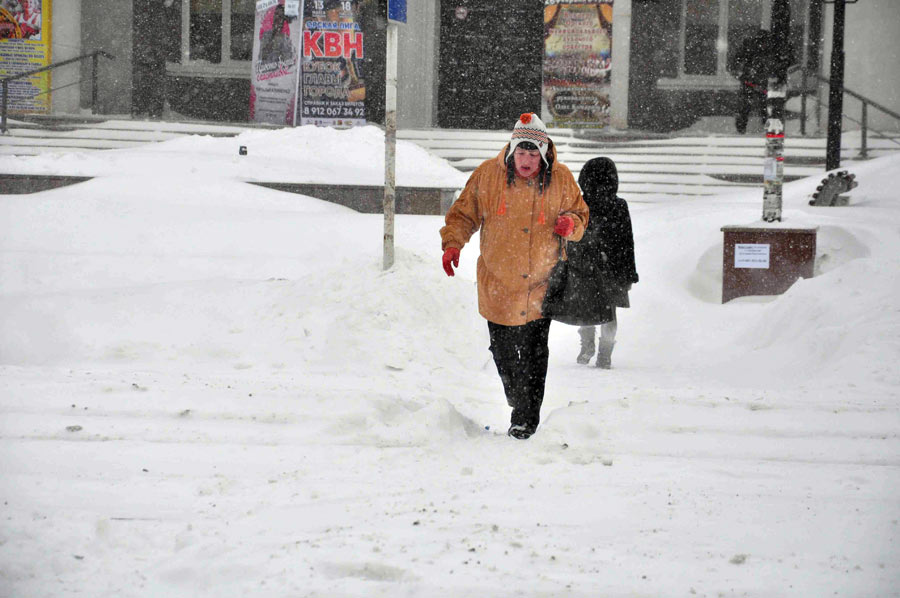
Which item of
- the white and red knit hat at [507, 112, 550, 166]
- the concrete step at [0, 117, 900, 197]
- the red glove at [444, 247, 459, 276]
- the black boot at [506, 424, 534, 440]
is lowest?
the black boot at [506, 424, 534, 440]

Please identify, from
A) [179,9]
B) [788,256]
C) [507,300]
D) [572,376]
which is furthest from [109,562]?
[179,9]

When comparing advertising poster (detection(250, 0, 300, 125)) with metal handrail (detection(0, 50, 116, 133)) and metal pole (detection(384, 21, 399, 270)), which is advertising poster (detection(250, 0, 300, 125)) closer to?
metal handrail (detection(0, 50, 116, 133))

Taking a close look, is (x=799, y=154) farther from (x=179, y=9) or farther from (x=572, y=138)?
(x=179, y=9)

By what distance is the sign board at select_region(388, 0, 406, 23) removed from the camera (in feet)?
24.2

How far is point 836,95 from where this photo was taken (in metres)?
13.1

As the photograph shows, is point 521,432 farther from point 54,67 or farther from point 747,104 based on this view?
point 54,67

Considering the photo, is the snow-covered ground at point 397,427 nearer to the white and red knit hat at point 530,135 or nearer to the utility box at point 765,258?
the utility box at point 765,258

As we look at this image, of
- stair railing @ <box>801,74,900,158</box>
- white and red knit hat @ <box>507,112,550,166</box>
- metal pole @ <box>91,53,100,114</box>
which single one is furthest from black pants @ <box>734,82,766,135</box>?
white and red knit hat @ <box>507,112,550,166</box>

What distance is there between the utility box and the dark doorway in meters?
10.1

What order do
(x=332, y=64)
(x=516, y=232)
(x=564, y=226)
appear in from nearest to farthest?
(x=564, y=226) < (x=516, y=232) < (x=332, y=64)

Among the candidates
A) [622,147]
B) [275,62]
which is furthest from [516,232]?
[275,62]

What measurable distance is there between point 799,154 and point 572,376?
9.83 meters

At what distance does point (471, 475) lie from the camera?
13.1 feet

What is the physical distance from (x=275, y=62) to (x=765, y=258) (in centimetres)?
1096
